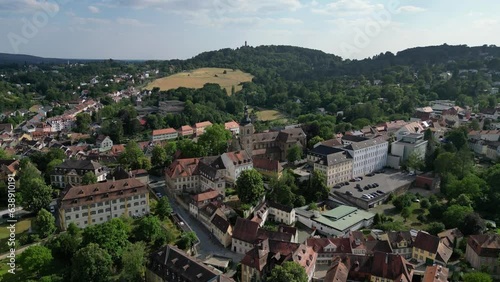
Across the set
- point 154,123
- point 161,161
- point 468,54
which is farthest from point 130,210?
point 468,54

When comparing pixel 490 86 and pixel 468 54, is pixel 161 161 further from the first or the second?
pixel 468 54

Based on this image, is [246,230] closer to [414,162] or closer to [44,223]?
[44,223]

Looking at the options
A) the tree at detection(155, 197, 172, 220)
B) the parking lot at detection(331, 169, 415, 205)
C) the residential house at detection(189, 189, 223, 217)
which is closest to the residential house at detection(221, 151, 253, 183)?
the residential house at detection(189, 189, 223, 217)

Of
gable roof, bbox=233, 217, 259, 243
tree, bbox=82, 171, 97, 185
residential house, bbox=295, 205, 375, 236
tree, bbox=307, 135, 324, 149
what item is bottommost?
residential house, bbox=295, 205, 375, 236

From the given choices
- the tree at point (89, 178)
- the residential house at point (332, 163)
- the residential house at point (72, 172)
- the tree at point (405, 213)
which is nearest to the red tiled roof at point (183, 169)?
the tree at point (89, 178)

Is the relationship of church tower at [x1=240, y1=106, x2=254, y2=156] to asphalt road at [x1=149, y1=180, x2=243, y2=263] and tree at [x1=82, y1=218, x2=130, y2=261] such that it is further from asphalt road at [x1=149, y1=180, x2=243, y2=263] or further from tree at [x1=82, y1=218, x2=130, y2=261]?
tree at [x1=82, y1=218, x2=130, y2=261]

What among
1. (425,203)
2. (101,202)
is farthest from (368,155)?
(101,202)
